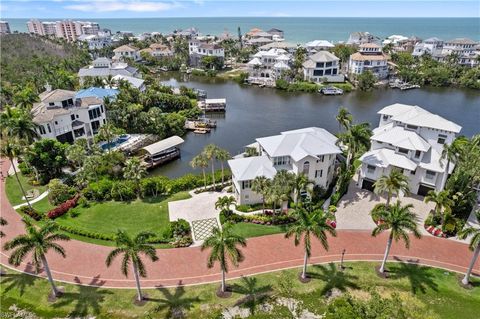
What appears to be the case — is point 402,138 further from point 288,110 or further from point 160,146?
point 288,110

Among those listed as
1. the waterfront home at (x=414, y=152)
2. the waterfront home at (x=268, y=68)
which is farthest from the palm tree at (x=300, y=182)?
the waterfront home at (x=268, y=68)

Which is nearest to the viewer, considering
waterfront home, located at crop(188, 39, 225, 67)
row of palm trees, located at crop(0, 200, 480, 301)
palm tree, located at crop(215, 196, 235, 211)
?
row of palm trees, located at crop(0, 200, 480, 301)

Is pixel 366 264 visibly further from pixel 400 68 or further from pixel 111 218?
pixel 400 68

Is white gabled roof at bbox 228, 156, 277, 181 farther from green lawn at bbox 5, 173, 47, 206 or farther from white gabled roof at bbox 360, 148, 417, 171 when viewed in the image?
green lawn at bbox 5, 173, 47, 206

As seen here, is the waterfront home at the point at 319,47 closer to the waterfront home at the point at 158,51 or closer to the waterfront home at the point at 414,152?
the waterfront home at the point at 158,51

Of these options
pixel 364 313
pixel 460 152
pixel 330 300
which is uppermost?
pixel 460 152

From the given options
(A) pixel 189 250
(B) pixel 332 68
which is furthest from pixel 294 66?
(A) pixel 189 250

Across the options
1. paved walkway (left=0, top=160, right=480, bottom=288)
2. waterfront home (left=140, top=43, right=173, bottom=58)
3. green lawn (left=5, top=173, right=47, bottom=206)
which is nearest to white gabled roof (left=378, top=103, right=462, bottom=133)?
paved walkway (left=0, top=160, right=480, bottom=288)
